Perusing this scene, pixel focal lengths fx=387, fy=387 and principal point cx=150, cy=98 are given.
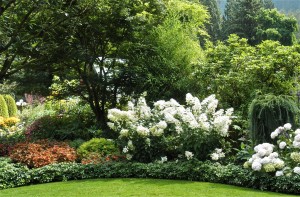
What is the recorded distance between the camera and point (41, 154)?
830 cm

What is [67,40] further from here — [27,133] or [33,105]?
[33,105]

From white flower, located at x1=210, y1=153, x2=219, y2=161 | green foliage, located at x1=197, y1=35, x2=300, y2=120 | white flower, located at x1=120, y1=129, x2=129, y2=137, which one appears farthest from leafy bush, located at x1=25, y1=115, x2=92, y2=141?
white flower, located at x1=210, y1=153, x2=219, y2=161

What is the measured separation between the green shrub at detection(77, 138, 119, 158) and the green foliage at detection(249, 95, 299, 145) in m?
3.20

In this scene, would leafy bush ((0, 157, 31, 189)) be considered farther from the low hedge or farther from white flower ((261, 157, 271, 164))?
white flower ((261, 157, 271, 164))

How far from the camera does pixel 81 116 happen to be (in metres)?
12.4

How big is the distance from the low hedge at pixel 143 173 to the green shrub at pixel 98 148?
798 millimetres

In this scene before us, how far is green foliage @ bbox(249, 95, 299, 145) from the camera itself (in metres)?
7.34

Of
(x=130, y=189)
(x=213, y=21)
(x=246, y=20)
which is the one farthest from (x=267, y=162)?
(x=213, y=21)

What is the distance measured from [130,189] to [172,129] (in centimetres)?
201

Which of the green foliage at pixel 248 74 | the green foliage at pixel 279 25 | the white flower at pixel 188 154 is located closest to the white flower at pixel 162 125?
the white flower at pixel 188 154

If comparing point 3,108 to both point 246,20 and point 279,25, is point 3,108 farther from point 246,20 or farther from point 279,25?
point 279,25

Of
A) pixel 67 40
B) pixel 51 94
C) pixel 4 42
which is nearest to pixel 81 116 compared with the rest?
pixel 51 94

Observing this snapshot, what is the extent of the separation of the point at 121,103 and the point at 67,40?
8.28 ft

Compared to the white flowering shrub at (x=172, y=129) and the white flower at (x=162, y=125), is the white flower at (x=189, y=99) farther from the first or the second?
the white flower at (x=162, y=125)
